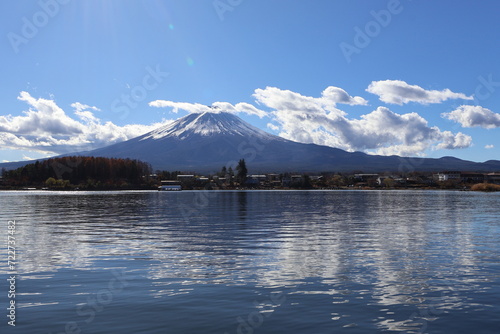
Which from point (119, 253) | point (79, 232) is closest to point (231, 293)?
point (119, 253)

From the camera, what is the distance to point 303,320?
1432cm

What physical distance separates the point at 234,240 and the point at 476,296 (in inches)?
783

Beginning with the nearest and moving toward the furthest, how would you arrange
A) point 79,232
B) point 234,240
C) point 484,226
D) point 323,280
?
point 323,280 < point 234,240 < point 79,232 < point 484,226

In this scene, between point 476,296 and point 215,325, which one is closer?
point 215,325

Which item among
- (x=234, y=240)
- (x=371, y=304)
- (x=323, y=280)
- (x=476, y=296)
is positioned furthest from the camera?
(x=234, y=240)

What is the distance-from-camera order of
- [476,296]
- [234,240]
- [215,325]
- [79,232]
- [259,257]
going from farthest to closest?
[79,232]
[234,240]
[259,257]
[476,296]
[215,325]

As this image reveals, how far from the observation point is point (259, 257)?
86.4 feet

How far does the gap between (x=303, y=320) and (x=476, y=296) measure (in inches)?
286

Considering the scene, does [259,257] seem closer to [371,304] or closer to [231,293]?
[231,293]

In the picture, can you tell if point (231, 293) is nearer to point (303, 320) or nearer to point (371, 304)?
point (303, 320)

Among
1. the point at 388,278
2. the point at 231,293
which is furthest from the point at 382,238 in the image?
the point at 231,293

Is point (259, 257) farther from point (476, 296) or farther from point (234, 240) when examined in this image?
point (476, 296)

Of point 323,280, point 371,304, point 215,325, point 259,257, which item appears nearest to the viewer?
point 215,325

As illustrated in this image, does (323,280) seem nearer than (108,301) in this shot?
No
